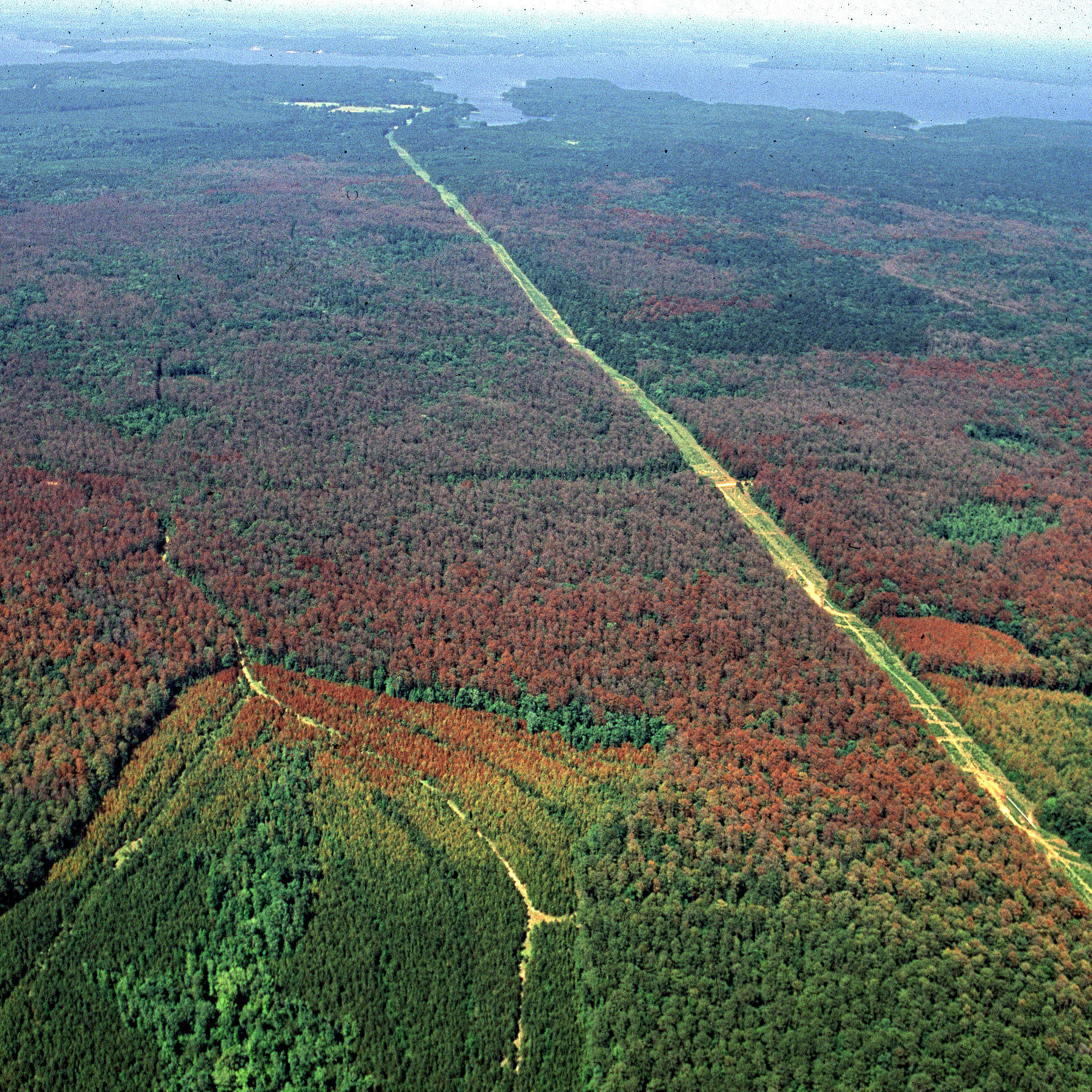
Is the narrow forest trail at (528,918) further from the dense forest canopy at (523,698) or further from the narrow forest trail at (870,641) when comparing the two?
the narrow forest trail at (870,641)

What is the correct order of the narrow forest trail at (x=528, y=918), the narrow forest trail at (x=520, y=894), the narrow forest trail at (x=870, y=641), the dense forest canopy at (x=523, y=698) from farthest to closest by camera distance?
the narrow forest trail at (x=870, y=641) < the narrow forest trail at (x=520, y=894) < the narrow forest trail at (x=528, y=918) < the dense forest canopy at (x=523, y=698)

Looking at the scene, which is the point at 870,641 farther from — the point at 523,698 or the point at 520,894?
the point at 520,894

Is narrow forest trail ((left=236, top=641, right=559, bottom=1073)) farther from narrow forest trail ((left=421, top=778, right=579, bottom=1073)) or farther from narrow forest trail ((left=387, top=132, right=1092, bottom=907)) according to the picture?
narrow forest trail ((left=387, top=132, right=1092, bottom=907))

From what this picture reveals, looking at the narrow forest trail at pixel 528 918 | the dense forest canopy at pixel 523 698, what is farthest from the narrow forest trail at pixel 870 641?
the narrow forest trail at pixel 528 918

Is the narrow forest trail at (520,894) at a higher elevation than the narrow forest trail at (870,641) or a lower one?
lower

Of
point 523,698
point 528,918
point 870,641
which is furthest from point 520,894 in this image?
point 870,641

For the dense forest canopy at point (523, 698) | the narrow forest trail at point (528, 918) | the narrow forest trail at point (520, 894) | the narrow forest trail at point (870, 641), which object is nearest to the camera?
the dense forest canopy at point (523, 698)
